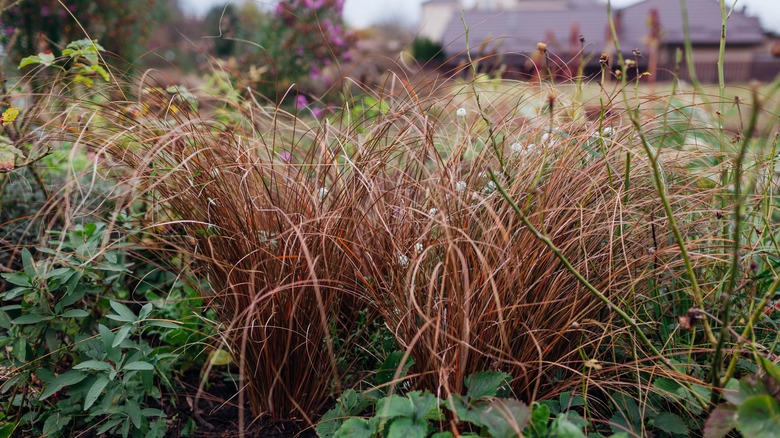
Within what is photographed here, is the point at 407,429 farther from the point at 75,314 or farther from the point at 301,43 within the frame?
the point at 301,43

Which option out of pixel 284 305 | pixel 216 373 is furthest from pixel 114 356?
pixel 216 373

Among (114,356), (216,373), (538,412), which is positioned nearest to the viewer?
(538,412)

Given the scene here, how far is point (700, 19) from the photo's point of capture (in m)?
26.7

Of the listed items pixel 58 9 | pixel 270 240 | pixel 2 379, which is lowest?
pixel 2 379

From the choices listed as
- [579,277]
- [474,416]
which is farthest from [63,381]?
[579,277]

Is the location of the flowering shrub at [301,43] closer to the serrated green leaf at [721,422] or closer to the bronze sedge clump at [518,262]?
the bronze sedge clump at [518,262]

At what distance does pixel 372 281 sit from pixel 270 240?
30 cm

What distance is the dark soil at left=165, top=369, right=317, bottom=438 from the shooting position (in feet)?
5.54

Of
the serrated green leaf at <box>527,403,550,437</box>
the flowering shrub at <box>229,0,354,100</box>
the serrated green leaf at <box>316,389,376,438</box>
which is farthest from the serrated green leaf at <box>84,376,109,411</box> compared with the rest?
the flowering shrub at <box>229,0,354,100</box>

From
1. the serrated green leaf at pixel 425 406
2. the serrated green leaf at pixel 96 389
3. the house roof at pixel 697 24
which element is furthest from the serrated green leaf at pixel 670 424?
the house roof at pixel 697 24

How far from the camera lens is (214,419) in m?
1.82

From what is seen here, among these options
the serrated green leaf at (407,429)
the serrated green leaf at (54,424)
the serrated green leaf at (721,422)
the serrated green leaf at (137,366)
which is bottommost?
the serrated green leaf at (54,424)

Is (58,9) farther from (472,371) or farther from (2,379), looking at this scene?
(472,371)

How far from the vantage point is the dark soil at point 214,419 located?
5.54 feet
